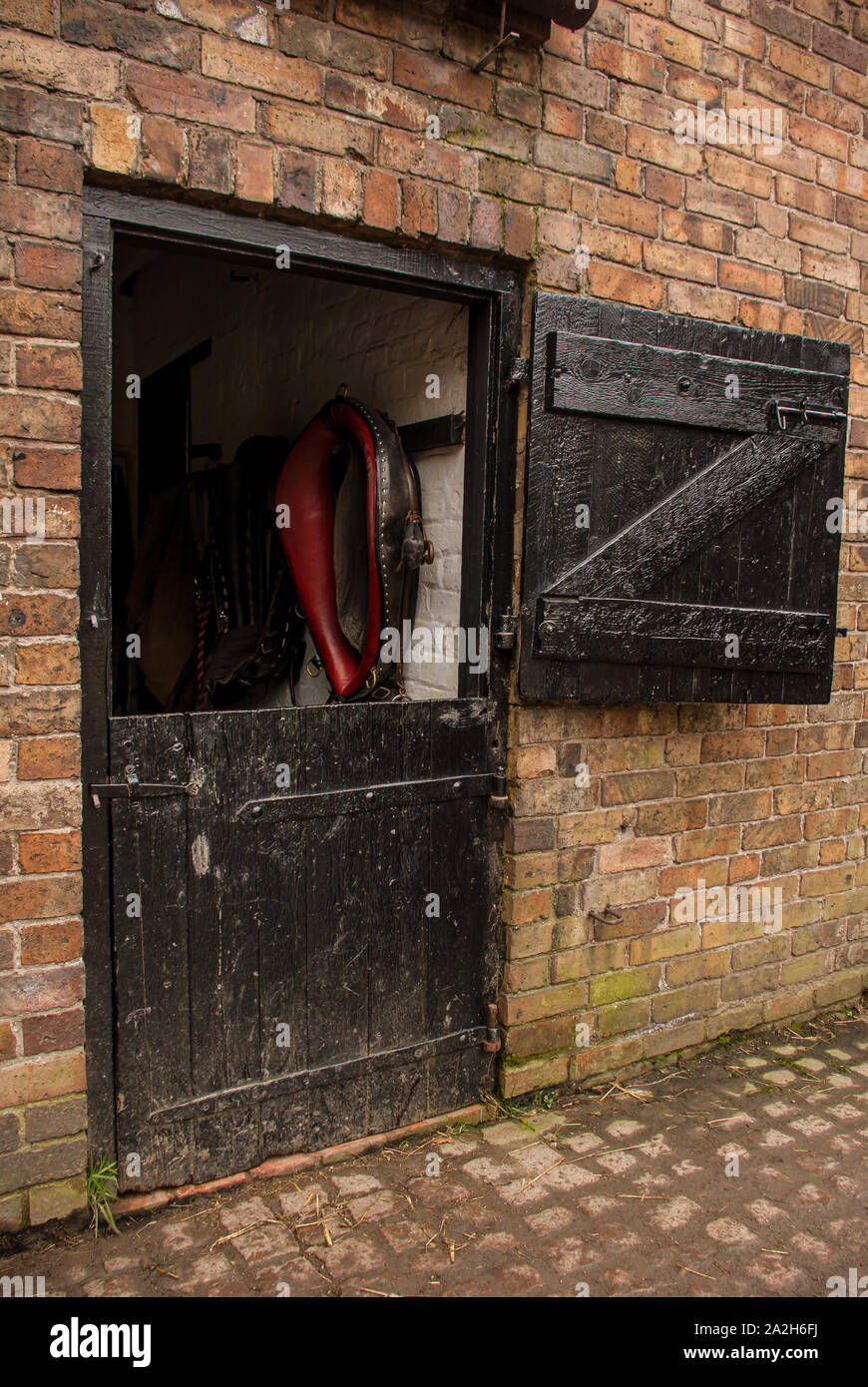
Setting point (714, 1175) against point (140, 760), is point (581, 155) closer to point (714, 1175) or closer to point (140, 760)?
point (140, 760)

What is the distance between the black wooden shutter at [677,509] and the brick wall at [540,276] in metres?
0.21

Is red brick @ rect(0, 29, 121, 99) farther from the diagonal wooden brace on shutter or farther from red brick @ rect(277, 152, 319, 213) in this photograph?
the diagonal wooden brace on shutter

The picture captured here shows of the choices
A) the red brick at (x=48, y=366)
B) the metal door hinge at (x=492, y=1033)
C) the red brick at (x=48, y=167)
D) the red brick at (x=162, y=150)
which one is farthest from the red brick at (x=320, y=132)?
the metal door hinge at (x=492, y=1033)

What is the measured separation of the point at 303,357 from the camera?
3.84m

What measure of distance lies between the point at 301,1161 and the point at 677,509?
6.86 ft

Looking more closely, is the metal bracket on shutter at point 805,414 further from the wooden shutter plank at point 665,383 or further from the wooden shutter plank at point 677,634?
the wooden shutter plank at point 677,634

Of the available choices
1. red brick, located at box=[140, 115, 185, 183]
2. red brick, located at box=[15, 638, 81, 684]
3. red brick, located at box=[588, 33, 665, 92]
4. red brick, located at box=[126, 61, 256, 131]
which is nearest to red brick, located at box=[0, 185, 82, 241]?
red brick, located at box=[140, 115, 185, 183]

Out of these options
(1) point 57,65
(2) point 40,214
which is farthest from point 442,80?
(2) point 40,214

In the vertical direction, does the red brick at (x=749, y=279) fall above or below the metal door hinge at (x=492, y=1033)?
above

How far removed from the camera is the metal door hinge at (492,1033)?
2990mm

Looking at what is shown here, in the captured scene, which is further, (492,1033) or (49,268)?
(492,1033)

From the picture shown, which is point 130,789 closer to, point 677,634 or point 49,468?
point 49,468

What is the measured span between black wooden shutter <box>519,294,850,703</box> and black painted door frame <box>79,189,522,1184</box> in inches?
5.6

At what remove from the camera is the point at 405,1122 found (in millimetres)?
2893
